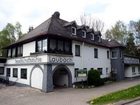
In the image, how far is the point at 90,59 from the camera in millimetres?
27781

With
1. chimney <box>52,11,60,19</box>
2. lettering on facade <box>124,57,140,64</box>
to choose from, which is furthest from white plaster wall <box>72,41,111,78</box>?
chimney <box>52,11,60,19</box>

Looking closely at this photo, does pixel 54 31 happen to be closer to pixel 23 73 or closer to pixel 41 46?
pixel 41 46

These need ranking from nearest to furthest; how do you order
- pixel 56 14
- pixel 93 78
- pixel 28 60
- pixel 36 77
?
pixel 36 77, pixel 28 60, pixel 93 78, pixel 56 14

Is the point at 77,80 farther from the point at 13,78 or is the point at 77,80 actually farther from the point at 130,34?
the point at 130,34

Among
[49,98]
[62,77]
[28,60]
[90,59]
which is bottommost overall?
[49,98]

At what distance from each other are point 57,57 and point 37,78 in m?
3.38

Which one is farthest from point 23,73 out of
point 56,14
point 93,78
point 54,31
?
point 56,14

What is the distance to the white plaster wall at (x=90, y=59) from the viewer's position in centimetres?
2545

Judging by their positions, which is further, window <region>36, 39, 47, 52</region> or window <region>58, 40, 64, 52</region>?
window <region>58, 40, 64, 52</region>

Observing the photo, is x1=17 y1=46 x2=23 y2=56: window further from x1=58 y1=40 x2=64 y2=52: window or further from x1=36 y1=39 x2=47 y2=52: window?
x1=58 y1=40 x2=64 y2=52: window

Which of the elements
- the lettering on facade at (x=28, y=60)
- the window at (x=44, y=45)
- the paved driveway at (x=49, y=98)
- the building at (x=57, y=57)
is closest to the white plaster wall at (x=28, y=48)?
the building at (x=57, y=57)

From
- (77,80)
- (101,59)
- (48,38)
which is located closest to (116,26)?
(101,59)

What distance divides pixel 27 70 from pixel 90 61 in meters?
8.91

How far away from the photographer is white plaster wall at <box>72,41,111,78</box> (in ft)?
83.5
